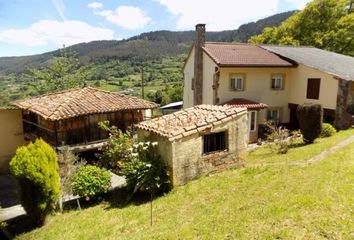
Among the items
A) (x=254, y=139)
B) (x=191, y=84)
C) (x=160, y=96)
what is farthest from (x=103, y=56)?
(x=254, y=139)

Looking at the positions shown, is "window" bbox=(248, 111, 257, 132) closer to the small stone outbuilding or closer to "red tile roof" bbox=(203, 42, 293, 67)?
"red tile roof" bbox=(203, 42, 293, 67)

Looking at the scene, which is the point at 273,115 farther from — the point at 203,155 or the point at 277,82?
the point at 203,155

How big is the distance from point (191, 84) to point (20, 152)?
60.3 ft

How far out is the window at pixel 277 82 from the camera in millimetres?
25230

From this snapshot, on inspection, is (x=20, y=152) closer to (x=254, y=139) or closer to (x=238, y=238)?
(x=238, y=238)

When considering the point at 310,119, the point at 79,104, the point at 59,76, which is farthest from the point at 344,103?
the point at 59,76

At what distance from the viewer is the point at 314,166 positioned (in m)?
12.3

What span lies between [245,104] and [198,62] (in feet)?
19.7

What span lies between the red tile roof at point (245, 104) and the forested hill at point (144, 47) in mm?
85501

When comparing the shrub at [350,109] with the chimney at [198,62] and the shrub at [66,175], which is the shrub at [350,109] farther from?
the shrub at [66,175]

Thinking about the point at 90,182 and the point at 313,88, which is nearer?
the point at 90,182

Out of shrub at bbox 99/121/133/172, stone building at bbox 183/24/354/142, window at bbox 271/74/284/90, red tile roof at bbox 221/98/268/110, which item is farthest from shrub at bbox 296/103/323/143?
shrub at bbox 99/121/133/172

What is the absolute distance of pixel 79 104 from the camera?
1798 cm

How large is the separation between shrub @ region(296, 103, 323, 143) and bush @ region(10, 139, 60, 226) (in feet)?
44.5
